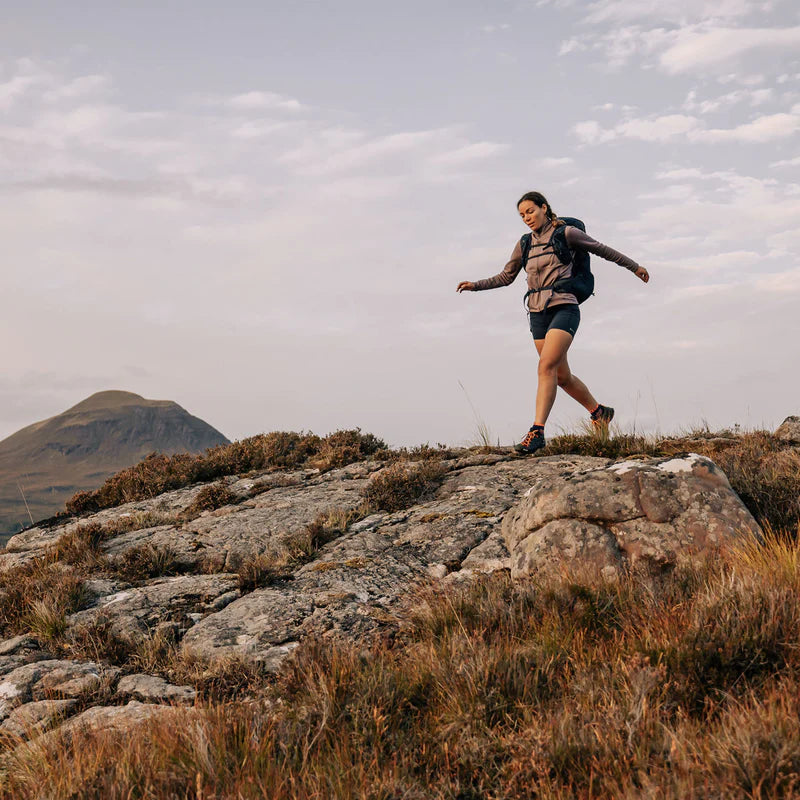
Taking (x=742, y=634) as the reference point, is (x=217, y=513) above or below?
above

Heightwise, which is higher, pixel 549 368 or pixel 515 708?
pixel 549 368

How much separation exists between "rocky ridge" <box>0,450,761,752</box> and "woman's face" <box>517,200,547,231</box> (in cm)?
360

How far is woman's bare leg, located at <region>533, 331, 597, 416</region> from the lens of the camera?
29.9 ft

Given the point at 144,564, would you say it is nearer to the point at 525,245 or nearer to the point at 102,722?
the point at 102,722

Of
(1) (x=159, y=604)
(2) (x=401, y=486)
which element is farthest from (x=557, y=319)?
(1) (x=159, y=604)

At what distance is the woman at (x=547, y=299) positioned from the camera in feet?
28.6

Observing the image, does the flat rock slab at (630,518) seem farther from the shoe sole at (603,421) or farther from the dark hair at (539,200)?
the dark hair at (539,200)

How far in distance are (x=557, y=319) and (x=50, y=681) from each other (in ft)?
22.1

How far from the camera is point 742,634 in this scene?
330cm

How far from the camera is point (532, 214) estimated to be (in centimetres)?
882

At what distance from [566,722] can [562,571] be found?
5.89 ft

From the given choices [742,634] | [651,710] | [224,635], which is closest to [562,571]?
[742,634]

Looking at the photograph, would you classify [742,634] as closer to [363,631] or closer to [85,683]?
[363,631]

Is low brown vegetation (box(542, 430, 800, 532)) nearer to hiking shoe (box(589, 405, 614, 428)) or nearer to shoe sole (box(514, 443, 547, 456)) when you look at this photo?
shoe sole (box(514, 443, 547, 456))
